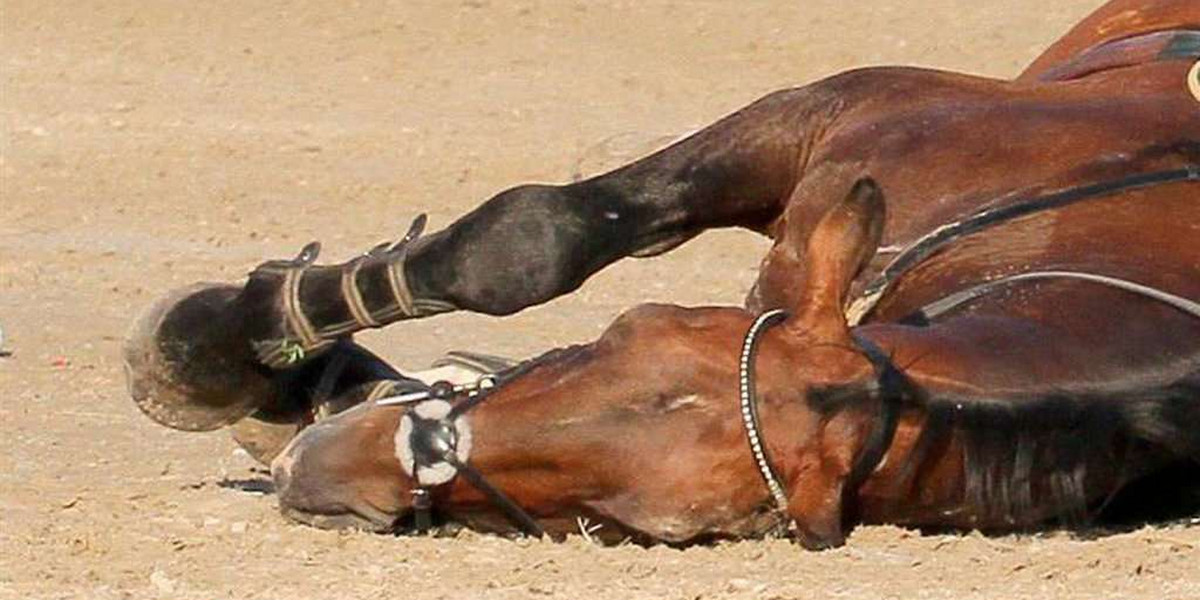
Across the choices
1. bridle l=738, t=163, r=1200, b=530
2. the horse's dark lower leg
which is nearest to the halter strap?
bridle l=738, t=163, r=1200, b=530

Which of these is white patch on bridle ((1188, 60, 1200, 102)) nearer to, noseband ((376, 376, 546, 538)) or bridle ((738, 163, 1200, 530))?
bridle ((738, 163, 1200, 530))

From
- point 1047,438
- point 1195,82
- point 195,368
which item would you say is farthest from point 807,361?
point 1195,82

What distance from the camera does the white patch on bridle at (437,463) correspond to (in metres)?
4.16

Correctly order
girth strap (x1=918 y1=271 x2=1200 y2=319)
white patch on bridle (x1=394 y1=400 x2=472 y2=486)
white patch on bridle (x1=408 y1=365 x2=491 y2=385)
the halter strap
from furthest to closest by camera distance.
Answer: white patch on bridle (x1=408 y1=365 x2=491 y2=385)
girth strap (x1=918 y1=271 x2=1200 y2=319)
white patch on bridle (x1=394 y1=400 x2=472 y2=486)
the halter strap

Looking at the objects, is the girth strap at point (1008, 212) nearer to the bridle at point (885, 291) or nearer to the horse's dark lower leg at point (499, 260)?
the bridle at point (885, 291)

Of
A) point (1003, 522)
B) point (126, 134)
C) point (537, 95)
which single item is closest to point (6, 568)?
point (1003, 522)

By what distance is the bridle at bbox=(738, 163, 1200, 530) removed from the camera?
4.05 metres

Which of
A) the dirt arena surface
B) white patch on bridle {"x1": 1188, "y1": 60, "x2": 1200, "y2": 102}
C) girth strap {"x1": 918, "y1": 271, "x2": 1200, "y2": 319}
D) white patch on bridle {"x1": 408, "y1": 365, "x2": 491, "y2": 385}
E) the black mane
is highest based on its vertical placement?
white patch on bridle {"x1": 1188, "y1": 60, "x2": 1200, "y2": 102}

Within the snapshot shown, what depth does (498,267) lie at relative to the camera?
4930 mm

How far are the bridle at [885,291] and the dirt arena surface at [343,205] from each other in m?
0.16

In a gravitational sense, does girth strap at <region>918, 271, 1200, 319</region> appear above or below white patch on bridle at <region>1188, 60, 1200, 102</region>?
below

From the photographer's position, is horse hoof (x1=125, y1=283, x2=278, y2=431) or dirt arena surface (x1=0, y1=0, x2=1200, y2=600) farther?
horse hoof (x1=125, y1=283, x2=278, y2=431)

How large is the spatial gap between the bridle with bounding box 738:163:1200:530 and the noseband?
382 mm

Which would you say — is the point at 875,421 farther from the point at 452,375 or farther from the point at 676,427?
the point at 452,375
